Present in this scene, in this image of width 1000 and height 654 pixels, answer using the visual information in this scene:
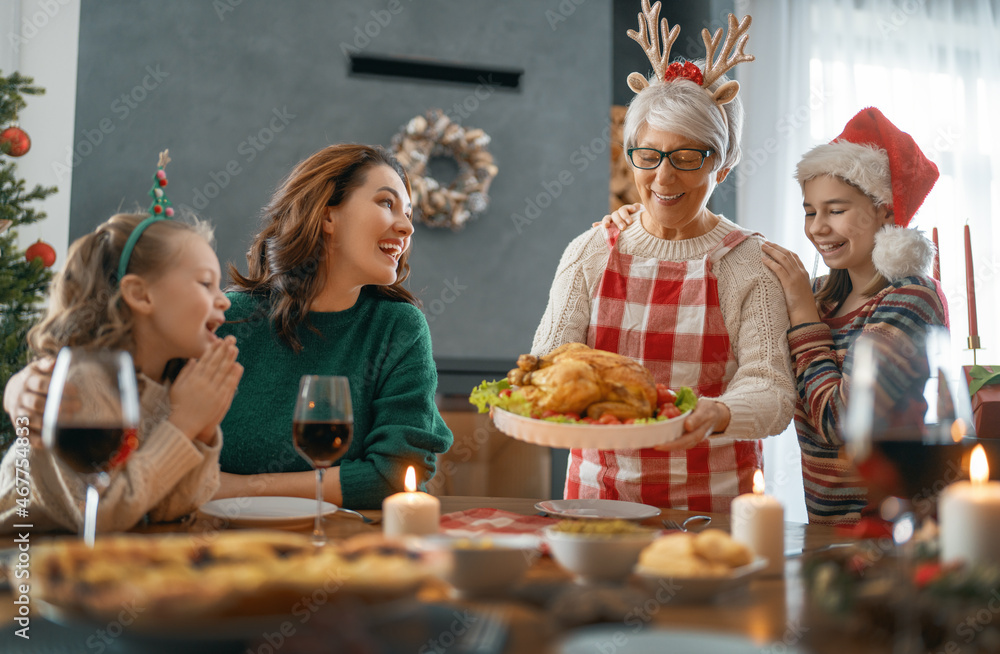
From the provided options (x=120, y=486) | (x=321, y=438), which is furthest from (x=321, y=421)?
(x=120, y=486)

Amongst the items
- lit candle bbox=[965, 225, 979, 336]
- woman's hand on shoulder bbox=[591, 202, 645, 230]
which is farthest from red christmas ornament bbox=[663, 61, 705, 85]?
lit candle bbox=[965, 225, 979, 336]

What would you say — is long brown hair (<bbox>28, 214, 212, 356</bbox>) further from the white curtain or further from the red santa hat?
the white curtain

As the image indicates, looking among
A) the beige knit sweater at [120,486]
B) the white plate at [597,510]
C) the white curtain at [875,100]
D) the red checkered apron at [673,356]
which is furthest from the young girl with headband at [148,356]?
the white curtain at [875,100]

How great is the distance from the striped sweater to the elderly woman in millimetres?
59

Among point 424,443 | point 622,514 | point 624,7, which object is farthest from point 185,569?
point 624,7

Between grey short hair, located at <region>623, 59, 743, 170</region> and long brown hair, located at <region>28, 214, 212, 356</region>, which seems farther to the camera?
grey short hair, located at <region>623, 59, 743, 170</region>

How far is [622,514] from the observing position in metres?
1.35

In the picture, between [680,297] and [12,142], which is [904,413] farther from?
[12,142]

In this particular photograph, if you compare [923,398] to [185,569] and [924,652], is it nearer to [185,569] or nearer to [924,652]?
[924,652]

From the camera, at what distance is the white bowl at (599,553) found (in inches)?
32.5

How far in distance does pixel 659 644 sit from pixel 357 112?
3999 millimetres

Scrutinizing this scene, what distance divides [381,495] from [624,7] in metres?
4.36

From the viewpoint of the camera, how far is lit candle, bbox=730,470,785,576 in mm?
975

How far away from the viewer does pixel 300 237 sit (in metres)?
1.86
